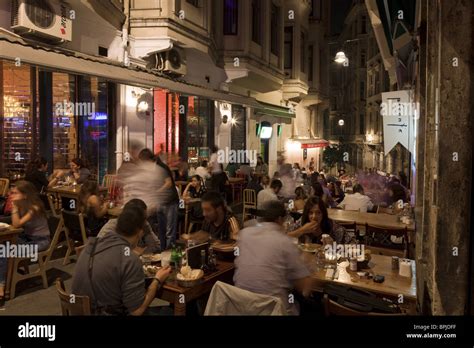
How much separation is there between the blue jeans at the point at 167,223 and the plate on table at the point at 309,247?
3.25m

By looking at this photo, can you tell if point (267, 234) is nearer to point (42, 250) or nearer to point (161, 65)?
point (42, 250)

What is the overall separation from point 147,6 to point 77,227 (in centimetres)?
687

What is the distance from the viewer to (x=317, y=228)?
5.96m

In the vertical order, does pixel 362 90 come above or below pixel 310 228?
above

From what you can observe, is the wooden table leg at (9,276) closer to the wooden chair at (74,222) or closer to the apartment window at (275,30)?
the wooden chair at (74,222)

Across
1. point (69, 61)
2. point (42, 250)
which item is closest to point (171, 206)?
point (42, 250)

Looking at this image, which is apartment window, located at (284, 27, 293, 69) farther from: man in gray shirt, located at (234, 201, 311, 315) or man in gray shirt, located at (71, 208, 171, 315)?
man in gray shirt, located at (71, 208, 171, 315)

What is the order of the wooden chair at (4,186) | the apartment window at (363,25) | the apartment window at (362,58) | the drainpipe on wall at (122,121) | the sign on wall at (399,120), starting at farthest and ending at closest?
the apartment window at (362,58), the apartment window at (363,25), the drainpipe on wall at (122,121), the wooden chair at (4,186), the sign on wall at (399,120)

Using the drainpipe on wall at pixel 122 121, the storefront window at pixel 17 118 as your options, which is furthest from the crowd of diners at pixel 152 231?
the drainpipe on wall at pixel 122 121

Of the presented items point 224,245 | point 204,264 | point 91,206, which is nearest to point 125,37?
point 91,206

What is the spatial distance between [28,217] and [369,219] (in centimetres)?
547

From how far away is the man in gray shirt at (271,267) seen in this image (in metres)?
3.72

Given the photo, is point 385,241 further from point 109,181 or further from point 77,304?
point 109,181

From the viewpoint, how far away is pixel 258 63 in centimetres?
1628
